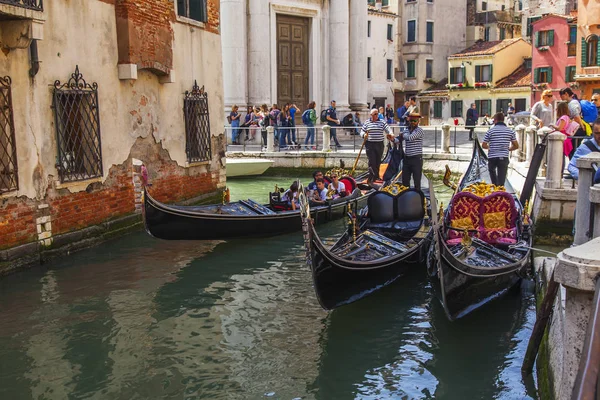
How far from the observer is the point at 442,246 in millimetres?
4602

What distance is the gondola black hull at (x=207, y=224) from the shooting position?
688cm

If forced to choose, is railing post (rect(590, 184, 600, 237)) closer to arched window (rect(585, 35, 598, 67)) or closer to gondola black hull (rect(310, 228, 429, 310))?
gondola black hull (rect(310, 228, 429, 310))

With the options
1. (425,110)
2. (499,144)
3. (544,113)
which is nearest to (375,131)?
(544,113)

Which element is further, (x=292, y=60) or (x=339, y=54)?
(x=339, y=54)

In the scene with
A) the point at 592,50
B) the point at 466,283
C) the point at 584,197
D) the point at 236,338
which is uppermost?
the point at 592,50

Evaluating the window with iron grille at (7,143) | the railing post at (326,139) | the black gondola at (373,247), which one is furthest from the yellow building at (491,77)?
the window with iron grille at (7,143)

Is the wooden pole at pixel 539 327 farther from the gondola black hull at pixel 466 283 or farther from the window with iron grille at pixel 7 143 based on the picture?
the window with iron grille at pixel 7 143

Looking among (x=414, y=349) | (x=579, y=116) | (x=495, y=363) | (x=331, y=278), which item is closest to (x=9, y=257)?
(x=331, y=278)

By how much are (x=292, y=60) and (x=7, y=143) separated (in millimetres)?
11249

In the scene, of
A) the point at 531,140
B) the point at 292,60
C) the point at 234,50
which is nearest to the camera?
the point at 531,140

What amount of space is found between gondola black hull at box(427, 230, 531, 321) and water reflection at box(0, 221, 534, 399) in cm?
13

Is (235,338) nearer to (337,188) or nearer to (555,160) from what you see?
(555,160)

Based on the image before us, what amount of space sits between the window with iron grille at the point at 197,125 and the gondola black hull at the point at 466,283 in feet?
15.1

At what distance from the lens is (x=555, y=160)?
265 inches
